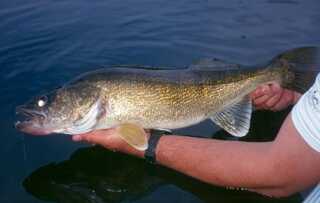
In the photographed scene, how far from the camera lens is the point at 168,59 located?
17.7 ft

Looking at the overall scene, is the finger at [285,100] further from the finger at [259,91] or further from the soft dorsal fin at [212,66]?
the soft dorsal fin at [212,66]

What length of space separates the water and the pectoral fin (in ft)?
1.25

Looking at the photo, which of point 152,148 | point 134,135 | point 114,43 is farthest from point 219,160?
point 114,43

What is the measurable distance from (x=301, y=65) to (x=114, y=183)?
183 centimetres

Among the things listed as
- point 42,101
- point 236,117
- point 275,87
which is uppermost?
point 42,101

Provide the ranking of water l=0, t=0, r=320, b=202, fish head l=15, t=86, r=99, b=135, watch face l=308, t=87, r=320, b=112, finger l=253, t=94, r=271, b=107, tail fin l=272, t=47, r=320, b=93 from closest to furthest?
watch face l=308, t=87, r=320, b=112
fish head l=15, t=86, r=99, b=135
water l=0, t=0, r=320, b=202
tail fin l=272, t=47, r=320, b=93
finger l=253, t=94, r=271, b=107

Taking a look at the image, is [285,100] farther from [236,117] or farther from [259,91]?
[236,117]

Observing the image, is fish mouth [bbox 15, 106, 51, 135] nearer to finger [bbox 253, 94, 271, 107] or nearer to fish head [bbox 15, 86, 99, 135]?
fish head [bbox 15, 86, 99, 135]

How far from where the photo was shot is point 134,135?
3.13 metres

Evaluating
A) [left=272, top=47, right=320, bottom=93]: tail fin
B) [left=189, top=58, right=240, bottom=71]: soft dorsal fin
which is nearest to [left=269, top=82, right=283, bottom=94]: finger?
[left=272, top=47, right=320, bottom=93]: tail fin

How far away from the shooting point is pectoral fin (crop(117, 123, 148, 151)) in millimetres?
3096

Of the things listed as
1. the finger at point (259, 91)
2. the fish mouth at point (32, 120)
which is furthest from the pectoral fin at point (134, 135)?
the finger at point (259, 91)

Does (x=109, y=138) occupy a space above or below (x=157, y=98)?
below

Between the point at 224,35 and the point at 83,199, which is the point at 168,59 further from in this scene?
the point at 83,199
